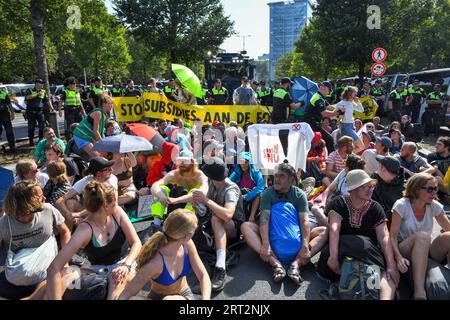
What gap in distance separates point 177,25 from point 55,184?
2758 centimetres

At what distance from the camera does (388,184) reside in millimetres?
4418

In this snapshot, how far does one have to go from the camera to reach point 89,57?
38281 mm

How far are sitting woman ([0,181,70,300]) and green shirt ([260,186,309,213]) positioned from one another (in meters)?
2.22

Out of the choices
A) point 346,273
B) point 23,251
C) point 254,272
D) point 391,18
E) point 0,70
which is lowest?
point 254,272

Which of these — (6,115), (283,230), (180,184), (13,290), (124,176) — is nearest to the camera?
(13,290)

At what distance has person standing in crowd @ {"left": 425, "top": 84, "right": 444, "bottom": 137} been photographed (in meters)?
12.3

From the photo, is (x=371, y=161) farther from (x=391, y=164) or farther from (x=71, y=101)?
(x=71, y=101)

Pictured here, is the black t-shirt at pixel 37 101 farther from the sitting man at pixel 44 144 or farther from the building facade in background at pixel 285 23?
the building facade in background at pixel 285 23

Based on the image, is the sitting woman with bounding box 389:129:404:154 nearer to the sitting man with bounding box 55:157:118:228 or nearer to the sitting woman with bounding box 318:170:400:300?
the sitting woman with bounding box 318:170:400:300

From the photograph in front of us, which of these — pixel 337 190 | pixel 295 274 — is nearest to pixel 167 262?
pixel 295 274

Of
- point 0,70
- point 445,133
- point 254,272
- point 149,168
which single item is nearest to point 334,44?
point 445,133

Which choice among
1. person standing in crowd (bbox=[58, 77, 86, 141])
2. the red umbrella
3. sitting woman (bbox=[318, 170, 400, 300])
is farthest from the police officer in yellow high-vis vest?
sitting woman (bbox=[318, 170, 400, 300])
